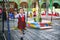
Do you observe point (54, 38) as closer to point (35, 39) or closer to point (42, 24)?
point (35, 39)

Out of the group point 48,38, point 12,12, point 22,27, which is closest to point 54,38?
point 48,38

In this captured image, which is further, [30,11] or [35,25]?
[30,11]

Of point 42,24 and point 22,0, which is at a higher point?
point 22,0

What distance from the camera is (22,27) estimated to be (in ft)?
26.9

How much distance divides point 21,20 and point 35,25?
23.2ft

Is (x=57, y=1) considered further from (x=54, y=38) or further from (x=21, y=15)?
(x=21, y=15)

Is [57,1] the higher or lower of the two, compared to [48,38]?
higher

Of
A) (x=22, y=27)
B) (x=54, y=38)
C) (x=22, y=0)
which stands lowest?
(x=54, y=38)

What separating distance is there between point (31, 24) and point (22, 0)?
465 inches

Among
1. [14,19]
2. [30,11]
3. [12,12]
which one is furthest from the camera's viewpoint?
[30,11]

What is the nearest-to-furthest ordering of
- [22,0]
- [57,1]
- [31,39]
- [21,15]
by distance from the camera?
[21,15], [31,39], [22,0], [57,1]

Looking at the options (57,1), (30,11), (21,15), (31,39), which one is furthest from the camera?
(57,1)

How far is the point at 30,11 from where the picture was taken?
79.9 feet

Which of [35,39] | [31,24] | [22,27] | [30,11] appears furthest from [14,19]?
[22,27]
